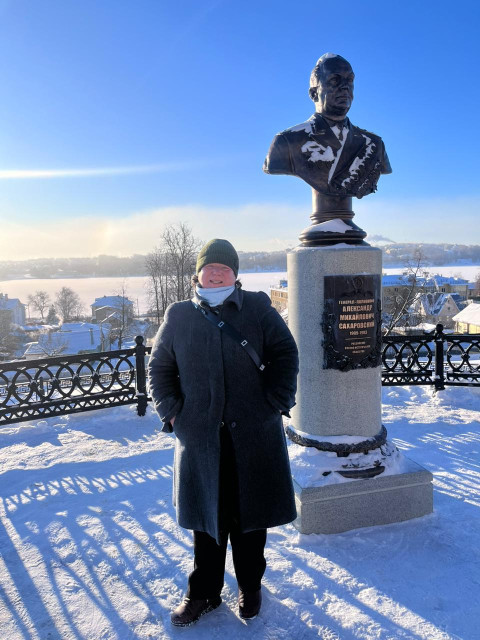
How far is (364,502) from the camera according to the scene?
10.6 ft

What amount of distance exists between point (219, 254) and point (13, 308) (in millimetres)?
69459

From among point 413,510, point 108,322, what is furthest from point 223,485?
point 108,322

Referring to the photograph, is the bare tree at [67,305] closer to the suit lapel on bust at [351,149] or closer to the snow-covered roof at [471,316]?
the snow-covered roof at [471,316]

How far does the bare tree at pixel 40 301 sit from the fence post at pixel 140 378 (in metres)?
79.2

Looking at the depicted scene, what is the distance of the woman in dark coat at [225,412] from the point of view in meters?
2.20

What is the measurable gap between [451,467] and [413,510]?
1.30m

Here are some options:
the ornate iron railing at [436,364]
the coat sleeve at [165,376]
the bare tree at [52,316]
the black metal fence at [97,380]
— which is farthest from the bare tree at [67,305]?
the coat sleeve at [165,376]

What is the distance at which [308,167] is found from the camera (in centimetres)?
366

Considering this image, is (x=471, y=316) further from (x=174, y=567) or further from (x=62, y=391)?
(x=174, y=567)

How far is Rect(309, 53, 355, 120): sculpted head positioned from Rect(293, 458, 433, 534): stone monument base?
2998mm

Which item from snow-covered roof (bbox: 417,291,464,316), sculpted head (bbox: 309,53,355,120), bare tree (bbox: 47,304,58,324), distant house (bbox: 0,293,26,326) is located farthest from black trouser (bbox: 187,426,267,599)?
bare tree (bbox: 47,304,58,324)

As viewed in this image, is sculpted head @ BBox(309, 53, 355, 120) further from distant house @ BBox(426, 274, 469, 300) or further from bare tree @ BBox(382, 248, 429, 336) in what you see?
distant house @ BBox(426, 274, 469, 300)

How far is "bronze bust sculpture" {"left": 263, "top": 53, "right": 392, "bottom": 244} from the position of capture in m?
3.63

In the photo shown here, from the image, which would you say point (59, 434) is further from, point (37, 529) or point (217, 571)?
point (217, 571)
